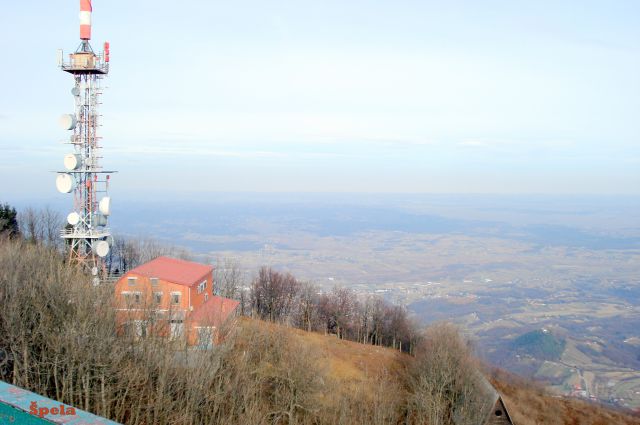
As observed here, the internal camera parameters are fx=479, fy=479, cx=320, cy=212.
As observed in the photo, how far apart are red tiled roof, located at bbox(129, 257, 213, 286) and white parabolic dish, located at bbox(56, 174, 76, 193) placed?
453 cm

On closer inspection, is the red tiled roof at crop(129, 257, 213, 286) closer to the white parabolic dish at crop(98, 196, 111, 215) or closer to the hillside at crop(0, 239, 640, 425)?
the white parabolic dish at crop(98, 196, 111, 215)

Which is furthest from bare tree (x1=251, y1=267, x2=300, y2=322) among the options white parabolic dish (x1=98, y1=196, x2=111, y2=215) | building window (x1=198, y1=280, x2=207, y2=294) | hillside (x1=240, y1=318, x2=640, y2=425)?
white parabolic dish (x1=98, y1=196, x2=111, y2=215)

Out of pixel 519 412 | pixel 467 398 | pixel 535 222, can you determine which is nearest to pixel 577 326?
pixel 519 412

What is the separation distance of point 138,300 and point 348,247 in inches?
4265

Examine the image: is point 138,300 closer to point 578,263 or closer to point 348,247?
point 348,247

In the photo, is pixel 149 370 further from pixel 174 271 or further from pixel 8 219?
pixel 8 219

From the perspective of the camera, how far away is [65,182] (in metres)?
20.7

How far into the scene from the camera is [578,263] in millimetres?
112500

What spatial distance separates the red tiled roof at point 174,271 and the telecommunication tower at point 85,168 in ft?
7.02

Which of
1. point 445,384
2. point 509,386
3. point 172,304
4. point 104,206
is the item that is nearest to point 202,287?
point 104,206

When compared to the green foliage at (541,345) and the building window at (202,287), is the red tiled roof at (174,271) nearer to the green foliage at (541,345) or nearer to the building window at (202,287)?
the building window at (202,287)

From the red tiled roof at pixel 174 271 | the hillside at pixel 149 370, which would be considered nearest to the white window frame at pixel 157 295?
the red tiled roof at pixel 174 271

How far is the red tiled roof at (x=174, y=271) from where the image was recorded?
20.4 m

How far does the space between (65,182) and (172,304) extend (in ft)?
30.7
